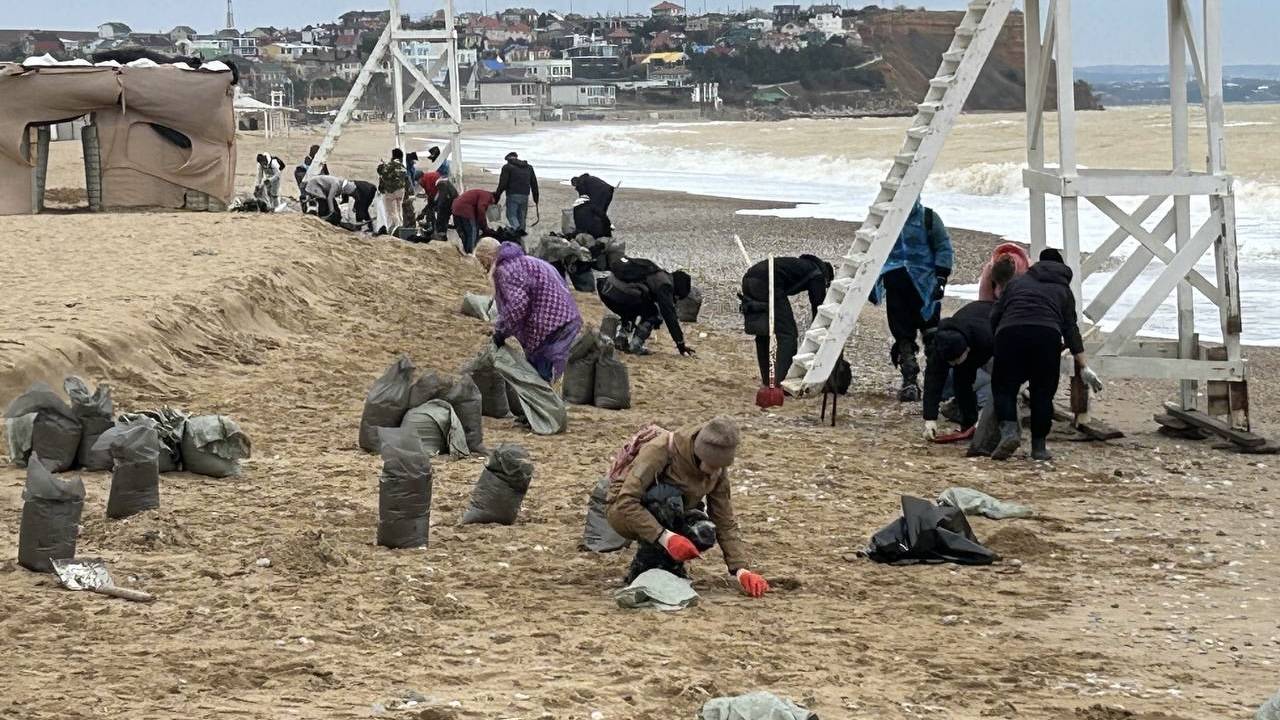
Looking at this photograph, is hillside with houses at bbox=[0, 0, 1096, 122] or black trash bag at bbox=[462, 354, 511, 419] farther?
hillside with houses at bbox=[0, 0, 1096, 122]

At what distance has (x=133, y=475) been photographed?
27.0ft

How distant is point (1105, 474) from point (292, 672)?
19.8 ft

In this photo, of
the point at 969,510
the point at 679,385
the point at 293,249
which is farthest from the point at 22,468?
the point at 293,249

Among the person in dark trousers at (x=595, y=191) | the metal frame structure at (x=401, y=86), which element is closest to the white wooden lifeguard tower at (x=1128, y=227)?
the person in dark trousers at (x=595, y=191)

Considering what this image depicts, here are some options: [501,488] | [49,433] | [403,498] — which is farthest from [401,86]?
[403,498]

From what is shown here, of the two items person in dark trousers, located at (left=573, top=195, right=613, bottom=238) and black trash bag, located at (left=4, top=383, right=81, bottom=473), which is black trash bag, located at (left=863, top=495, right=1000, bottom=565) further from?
person in dark trousers, located at (left=573, top=195, right=613, bottom=238)

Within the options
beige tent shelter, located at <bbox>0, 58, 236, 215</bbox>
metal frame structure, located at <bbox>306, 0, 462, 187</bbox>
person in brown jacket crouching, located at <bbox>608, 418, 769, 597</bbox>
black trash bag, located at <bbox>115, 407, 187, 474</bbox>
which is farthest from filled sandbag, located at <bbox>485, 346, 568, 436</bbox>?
metal frame structure, located at <bbox>306, 0, 462, 187</bbox>

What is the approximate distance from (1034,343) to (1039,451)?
74cm

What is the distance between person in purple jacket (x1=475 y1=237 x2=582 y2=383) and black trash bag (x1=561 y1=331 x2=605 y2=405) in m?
0.50

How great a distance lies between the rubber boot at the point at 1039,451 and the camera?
10859mm

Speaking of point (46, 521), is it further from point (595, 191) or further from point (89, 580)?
point (595, 191)

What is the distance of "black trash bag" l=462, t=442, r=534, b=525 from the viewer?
8.45 meters

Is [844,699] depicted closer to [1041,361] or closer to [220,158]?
→ [1041,361]

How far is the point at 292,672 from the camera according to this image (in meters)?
5.95
